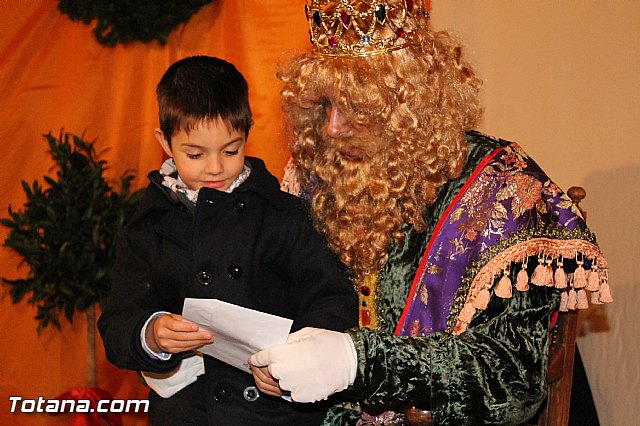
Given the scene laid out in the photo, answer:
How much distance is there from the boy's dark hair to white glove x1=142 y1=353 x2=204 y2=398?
1.83 feet

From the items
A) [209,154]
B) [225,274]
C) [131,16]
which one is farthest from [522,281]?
[131,16]

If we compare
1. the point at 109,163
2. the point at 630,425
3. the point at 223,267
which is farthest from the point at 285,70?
the point at 109,163

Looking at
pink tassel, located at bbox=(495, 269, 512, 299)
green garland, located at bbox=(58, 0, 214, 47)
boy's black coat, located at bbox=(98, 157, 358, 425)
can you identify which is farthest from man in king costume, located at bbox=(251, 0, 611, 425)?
green garland, located at bbox=(58, 0, 214, 47)

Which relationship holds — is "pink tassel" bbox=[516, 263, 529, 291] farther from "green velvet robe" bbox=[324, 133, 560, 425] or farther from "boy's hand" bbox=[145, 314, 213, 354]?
"boy's hand" bbox=[145, 314, 213, 354]

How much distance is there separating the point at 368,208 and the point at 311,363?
552mm

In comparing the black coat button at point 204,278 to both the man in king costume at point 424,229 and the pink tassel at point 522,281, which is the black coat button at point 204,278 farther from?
the pink tassel at point 522,281

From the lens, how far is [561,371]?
2.37 m

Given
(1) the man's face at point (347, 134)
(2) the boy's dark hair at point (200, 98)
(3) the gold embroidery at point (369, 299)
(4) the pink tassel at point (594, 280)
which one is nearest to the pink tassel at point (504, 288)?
(4) the pink tassel at point (594, 280)

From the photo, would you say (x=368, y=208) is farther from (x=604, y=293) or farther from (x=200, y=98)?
(x=604, y=293)

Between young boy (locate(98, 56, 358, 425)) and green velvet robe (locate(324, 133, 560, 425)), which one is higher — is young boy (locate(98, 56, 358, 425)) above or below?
above

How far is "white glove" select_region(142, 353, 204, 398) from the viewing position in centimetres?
212

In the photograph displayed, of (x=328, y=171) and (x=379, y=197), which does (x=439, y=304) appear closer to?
(x=379, y=197)

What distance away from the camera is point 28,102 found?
169 inches

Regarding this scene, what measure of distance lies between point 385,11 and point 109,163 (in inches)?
102
